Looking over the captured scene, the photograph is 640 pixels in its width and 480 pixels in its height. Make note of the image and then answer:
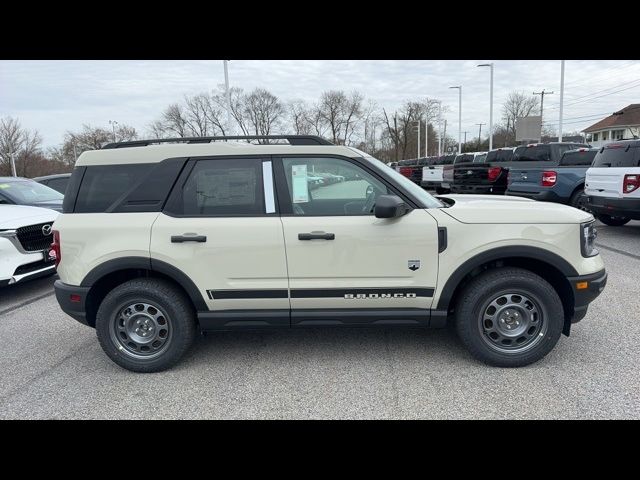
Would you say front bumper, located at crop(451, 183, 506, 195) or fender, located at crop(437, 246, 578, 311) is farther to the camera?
front bumper, located at crop(451, 183, 506, 195)

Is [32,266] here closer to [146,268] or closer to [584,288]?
[146,268]

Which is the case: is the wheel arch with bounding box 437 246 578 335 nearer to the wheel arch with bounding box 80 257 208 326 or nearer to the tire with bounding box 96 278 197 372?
the wheel arch with bounding box 80 257 208 326

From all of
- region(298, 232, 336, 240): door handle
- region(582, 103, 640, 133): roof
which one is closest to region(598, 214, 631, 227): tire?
region(298, 232, 336, 240): door handle

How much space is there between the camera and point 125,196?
11.2ft

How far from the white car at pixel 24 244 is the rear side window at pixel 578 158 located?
38.2 ft

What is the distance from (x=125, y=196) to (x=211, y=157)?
80 cm

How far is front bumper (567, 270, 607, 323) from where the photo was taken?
10.6 feet

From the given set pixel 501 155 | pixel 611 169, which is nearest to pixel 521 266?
pixel 611 169

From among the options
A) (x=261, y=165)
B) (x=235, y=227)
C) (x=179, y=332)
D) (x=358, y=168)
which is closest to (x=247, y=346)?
(x=179, y=332)

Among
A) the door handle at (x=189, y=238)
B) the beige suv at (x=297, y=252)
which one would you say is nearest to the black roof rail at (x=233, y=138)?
the beige suv at (x=297, y=252)

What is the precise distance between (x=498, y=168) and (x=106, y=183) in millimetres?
10881

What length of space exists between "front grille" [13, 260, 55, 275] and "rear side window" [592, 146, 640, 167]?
33.1 ft

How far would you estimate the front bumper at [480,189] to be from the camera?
463 inches
